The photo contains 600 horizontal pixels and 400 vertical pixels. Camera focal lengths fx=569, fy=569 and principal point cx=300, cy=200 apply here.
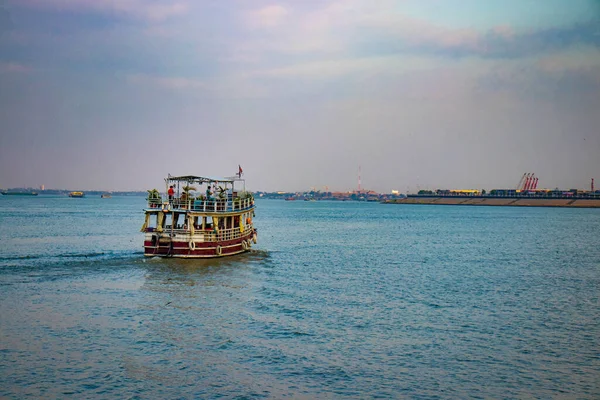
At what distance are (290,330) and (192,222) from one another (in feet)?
73.4

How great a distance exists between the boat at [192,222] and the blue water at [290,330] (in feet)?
5.32

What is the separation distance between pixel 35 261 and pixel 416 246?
45.7m

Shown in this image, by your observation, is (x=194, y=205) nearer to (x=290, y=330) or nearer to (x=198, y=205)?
(x=198, y=205)

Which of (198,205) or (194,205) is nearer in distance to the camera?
(194,205)

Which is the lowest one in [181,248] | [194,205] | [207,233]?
[181,248]

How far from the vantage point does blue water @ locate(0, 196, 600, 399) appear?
66.9 ft

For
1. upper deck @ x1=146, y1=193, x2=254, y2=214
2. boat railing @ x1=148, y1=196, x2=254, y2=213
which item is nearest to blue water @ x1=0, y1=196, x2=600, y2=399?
upper deck @ x1=146, y1=193, x2=254, y2=214

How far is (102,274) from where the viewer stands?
42.3 metres

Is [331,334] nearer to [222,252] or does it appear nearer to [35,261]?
[222,252]

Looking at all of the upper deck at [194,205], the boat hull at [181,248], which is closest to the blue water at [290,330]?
the boat hull at [181,248]

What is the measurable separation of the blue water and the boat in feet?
5.32

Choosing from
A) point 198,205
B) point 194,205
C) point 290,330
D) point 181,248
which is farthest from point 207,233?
point 290,330

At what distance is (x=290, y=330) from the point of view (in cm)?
2706

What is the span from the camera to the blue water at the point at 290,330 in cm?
2041
